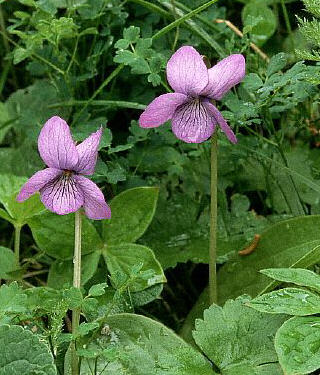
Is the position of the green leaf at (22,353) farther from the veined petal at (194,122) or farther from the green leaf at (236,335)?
the veined petal at (194,122)

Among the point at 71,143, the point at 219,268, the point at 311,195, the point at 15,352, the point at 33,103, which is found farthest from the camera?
the point at 33,103

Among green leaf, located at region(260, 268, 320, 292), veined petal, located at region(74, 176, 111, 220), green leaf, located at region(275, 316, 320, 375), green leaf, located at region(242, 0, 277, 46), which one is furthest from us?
green leaf, located at region(242, 0, 277, 46)

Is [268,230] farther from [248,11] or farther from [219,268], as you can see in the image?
[248,11]

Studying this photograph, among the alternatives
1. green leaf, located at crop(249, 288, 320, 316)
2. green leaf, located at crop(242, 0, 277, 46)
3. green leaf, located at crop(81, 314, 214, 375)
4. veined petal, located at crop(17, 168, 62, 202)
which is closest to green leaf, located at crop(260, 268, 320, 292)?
green leaf, located at crop(249, 288, 320, 316)

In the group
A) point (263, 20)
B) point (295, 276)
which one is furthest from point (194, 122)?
point (263, 20)

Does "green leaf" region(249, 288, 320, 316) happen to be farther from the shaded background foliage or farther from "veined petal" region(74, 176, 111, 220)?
"veined petal" region(74, 176, 111, 220)

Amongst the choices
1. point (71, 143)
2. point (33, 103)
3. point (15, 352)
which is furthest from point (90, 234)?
point (33, 103)

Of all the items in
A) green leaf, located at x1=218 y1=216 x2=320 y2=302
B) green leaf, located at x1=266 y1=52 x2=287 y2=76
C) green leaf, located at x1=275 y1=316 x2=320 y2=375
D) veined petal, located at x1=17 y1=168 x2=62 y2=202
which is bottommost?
green leaf, located at x1=218 y1=216 x2=320 y2=302

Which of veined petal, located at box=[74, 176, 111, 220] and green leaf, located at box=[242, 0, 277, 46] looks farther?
green leaf, located at box=[242, 0, 277, 46]
